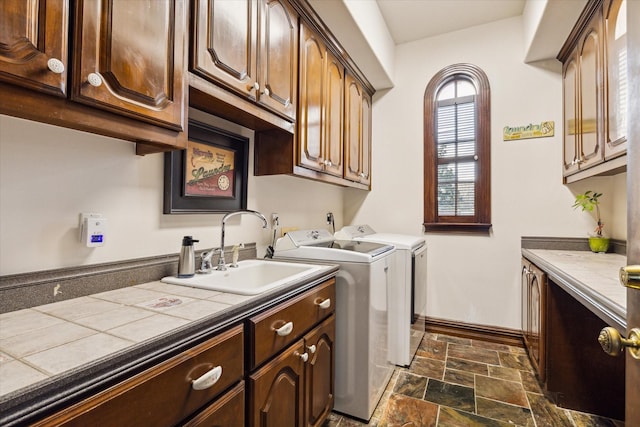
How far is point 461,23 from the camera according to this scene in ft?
9.33

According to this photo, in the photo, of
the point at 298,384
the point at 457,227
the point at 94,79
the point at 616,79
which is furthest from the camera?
the point at 457,227

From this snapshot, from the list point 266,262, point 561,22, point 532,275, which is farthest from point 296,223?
point 561,22

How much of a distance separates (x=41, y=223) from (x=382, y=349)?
1.80m

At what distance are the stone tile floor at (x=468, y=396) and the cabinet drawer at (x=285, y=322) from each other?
75 cm

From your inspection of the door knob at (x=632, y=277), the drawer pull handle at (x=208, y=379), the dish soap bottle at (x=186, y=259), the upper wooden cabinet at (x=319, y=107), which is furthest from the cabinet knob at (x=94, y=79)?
the door knob at (x=632, y=277)

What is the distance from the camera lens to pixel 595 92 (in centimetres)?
191

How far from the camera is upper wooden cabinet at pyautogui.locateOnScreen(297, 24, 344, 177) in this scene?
6.13 feet

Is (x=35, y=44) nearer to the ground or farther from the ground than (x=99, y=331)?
farther from the ground

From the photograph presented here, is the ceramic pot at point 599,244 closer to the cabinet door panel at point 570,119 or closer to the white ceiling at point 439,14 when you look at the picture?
the cabinet door panel at point 570,119

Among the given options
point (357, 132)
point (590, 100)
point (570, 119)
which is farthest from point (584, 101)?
point (357, 132)

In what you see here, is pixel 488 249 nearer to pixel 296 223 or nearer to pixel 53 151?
pixel 296 223

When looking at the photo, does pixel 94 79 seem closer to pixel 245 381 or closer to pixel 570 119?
pixel 245 381

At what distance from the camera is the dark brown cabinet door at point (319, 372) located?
1.39 metres

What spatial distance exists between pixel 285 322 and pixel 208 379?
41cm
